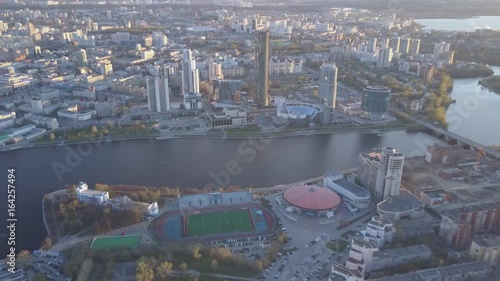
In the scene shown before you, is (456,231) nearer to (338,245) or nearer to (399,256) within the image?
(399,256)

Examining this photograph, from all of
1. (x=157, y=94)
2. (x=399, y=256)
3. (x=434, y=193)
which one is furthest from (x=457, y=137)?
(x=157, y=94)

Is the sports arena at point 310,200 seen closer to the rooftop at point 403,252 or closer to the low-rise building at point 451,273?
the rooftop at point 403,252

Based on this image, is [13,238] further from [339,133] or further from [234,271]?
[339,133]

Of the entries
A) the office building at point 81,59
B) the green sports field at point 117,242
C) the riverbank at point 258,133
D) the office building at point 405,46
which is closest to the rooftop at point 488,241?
the green sports field at point 117,242

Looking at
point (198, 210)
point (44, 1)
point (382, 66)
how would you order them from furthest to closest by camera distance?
point (44, 1) → point (382, 66) → point (198, 210)

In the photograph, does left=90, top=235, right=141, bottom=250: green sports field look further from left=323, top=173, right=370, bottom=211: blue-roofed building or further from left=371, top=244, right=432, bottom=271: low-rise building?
left=323, top=173, right=370, bottom=211: blue-roofed building

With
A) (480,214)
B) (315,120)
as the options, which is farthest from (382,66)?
(480,214)
